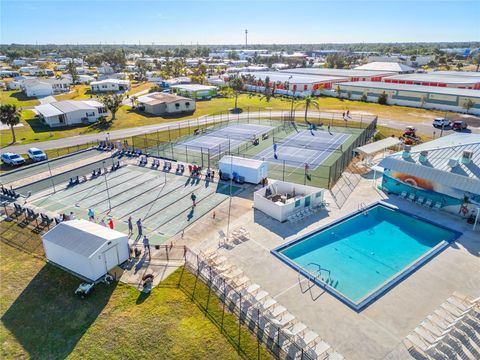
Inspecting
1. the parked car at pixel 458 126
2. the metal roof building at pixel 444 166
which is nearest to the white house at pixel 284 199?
the metal roof building at pixel 444 166

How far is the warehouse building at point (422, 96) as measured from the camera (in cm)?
6619

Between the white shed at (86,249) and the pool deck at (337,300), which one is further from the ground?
the white shed at (86,249)

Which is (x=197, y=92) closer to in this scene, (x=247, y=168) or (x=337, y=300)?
(x=247, y=168)

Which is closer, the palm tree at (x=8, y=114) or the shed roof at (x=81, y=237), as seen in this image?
the shed roof at (x=81, y=237)

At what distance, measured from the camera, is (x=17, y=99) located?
Answer: 84.8 meters

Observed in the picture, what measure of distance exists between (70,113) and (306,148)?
40.2 meters

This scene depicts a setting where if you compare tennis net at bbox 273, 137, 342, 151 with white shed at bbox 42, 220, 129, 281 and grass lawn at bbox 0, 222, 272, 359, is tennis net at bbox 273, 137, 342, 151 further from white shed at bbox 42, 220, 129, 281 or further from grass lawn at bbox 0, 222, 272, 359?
white shed at bbox 42, 220, 129, 281

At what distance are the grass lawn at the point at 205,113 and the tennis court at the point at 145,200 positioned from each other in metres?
22.4

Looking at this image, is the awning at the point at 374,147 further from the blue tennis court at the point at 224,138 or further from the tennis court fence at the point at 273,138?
the blue tennis court at the point at 224,138

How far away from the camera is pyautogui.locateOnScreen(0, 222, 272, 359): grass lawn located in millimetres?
15336

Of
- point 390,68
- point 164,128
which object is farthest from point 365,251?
point 390,68

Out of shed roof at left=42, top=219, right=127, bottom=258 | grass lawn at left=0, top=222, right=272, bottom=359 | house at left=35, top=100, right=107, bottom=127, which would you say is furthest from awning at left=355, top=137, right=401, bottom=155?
house at left=35, top=100, right=107, bottom=127

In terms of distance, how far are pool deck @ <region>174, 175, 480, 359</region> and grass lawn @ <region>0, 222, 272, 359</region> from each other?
3453mm

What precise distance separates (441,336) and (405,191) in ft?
57.8
